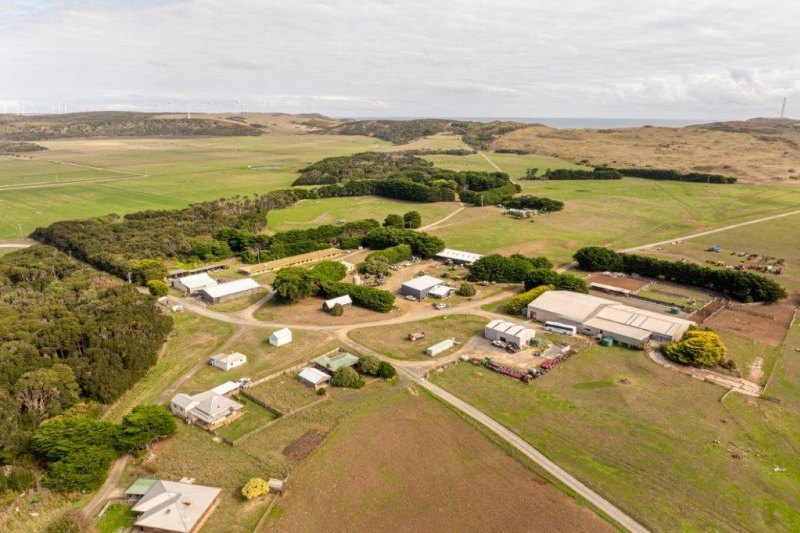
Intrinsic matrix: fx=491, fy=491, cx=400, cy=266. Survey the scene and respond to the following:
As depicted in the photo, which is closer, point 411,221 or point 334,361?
point 334,361

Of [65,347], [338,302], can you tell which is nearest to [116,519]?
[65,347]

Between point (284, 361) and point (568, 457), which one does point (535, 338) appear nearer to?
point (568, 457)

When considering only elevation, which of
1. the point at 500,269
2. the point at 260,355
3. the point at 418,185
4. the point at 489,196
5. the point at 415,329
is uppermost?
the point at 418,185

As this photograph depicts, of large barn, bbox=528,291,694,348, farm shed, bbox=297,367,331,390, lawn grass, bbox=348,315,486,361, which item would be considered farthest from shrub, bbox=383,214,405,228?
farm shed, bbox=297,367,331,390

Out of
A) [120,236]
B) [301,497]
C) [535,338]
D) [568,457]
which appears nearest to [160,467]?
[301,497]

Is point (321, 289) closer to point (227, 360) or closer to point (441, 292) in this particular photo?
point (441, 292)

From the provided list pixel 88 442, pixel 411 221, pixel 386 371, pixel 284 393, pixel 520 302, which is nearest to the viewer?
pixel 88 442
